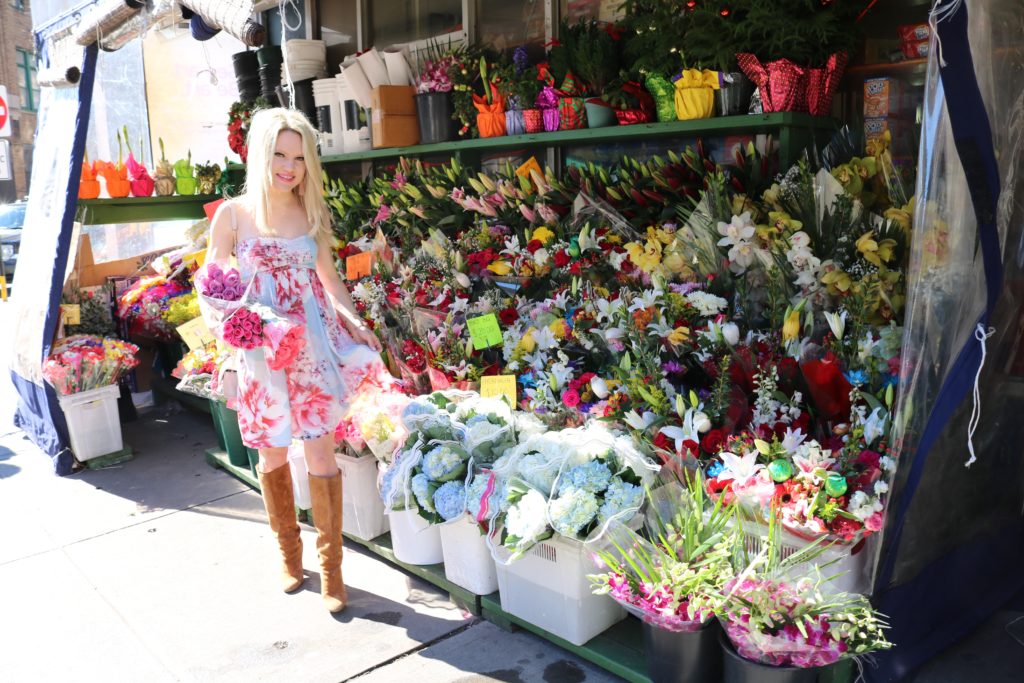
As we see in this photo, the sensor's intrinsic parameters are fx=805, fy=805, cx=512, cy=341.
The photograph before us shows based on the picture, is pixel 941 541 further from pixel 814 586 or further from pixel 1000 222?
pixel 1000 222

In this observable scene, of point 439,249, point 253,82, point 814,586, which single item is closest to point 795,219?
point 814,586

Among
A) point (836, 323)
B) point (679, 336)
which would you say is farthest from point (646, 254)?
point (836, 323)

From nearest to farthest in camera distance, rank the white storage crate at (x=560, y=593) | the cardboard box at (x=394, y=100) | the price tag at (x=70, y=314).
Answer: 1. the white storage crate at (x=560, y=593)
2. the cardboard box at (x=394, y=100)
3. the price tag at (x=70, y=314)

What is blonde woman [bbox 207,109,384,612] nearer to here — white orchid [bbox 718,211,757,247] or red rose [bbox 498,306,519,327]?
red rose [bbox 498,306,519,327]

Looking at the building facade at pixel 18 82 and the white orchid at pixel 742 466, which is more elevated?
the building facade at pixel 18 82

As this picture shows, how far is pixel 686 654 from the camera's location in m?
2.18

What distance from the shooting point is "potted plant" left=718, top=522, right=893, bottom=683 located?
1.91 m

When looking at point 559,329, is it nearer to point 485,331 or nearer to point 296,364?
point 485,331

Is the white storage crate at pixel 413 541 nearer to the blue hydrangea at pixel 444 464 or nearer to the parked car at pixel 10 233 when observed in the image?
the blue hydrangea at pixel 444 464

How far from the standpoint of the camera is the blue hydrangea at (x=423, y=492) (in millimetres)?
2719

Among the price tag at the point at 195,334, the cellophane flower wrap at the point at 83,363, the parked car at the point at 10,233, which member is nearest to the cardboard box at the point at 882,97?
the price tag at the point at 195,334

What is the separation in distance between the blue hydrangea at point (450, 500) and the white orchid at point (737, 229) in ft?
4.05

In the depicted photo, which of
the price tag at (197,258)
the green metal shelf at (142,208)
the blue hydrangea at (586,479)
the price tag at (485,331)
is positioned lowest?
the blue hydrangea at (586,479)

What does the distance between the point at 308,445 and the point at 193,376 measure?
4.76 feet
